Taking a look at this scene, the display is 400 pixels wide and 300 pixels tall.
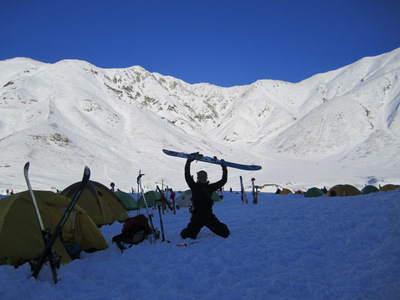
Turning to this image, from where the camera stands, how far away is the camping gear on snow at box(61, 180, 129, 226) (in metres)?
11.5

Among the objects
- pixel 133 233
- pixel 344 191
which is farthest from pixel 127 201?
pixel 344 191

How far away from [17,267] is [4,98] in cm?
9508

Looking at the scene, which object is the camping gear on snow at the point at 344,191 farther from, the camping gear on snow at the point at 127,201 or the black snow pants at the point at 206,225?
the black snow pants at the point at 206,225

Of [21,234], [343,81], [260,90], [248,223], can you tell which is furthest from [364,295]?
[260,90]

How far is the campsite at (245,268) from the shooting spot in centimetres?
448

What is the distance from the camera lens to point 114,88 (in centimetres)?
13325

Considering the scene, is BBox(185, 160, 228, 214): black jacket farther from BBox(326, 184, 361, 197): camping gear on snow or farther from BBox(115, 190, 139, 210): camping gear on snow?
BBox(326, 184, 361, 197): camping gear on snow

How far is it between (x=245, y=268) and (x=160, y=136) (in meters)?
83.4

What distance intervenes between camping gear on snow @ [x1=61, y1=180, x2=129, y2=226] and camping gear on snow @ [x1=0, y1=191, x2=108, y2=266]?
4.23m

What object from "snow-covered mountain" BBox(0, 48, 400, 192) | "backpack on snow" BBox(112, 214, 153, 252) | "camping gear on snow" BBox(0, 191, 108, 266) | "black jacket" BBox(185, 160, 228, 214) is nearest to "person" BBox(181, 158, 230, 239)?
"black jacket" BBox(185, 160, 228, 214)

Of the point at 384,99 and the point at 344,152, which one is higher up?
the point at 384,99

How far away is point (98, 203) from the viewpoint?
1178 centimetres

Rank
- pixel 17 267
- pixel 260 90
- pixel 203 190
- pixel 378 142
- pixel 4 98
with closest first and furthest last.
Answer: pixel 17 267
pixel 203 190
pixel 378 142
pixel 4 98
pixel 260 90

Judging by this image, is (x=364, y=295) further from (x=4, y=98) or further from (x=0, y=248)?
(x=4, y=98)
